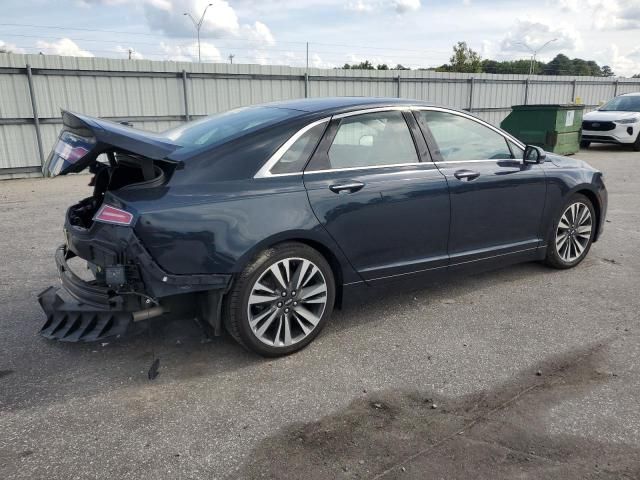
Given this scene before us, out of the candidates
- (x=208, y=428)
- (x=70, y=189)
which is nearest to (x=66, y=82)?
(x=70, y=189)

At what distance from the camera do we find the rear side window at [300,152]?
356cm

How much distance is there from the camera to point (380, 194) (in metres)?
3.84

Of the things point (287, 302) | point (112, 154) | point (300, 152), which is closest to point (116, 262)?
point (112, 154)

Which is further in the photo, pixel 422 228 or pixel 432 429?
pixel 422 228

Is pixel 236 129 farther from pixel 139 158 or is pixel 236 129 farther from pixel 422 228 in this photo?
pixel 422 228

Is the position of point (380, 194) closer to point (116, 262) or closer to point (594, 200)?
point (116, 262)

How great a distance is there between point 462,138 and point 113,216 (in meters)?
2.76

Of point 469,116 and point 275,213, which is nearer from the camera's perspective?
point 275,213

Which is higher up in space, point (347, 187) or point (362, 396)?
point (347, 187)

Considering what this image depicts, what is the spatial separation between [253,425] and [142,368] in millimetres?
1005

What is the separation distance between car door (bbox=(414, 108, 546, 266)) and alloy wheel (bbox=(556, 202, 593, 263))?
399mm

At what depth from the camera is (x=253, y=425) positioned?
2.89 meters

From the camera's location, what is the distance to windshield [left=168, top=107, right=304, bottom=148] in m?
3.60

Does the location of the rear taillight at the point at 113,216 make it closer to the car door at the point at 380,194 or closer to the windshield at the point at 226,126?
the windshield at the point at 226,126
